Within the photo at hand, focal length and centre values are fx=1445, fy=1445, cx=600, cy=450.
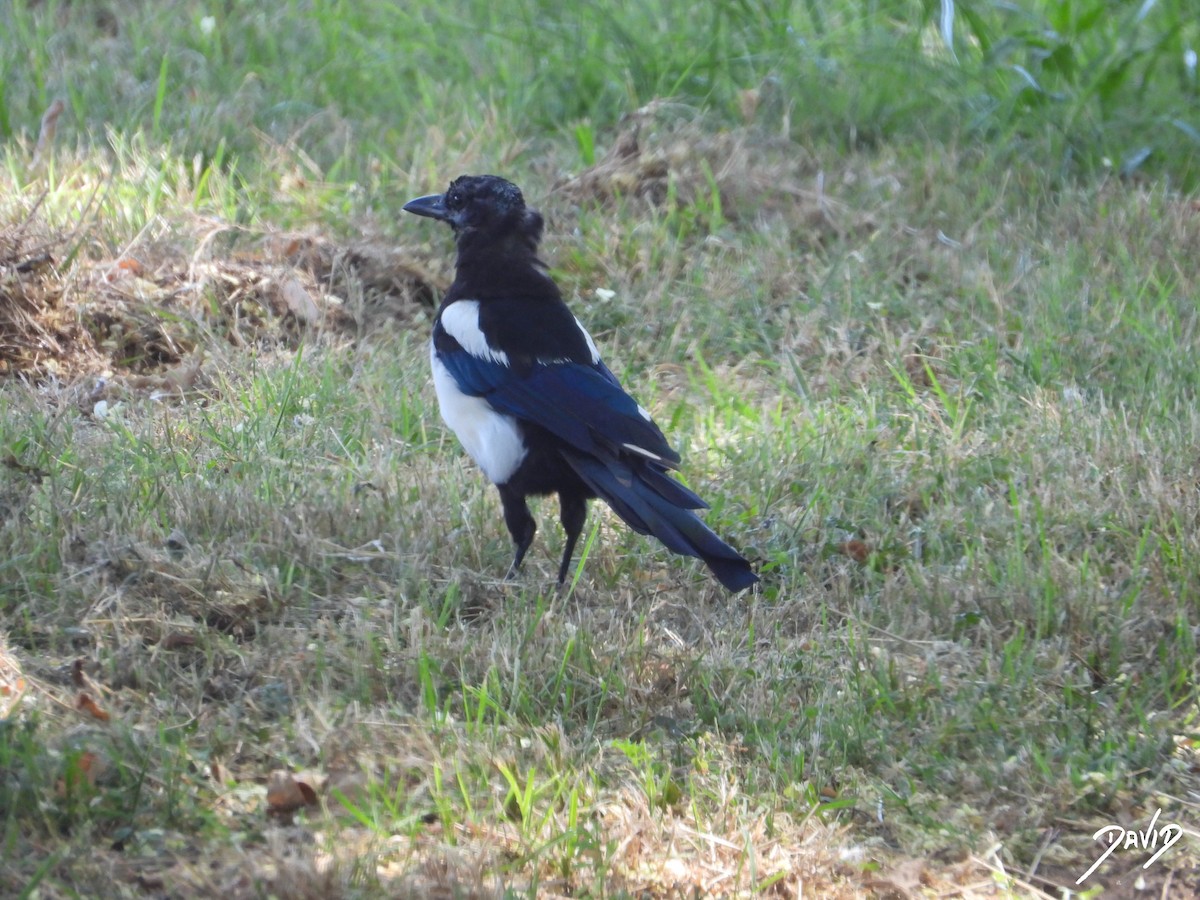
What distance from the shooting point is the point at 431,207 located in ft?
13.2

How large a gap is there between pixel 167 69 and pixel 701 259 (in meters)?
2.56

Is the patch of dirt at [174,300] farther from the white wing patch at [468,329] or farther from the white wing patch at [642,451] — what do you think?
the white wing patch at [642,451]

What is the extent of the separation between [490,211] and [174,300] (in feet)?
4.11

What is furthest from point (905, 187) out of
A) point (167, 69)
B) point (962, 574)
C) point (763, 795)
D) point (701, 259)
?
point (763, 795)

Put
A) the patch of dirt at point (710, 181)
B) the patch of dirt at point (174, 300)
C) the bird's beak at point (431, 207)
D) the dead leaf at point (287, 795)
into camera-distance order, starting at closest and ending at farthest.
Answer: the dead leaf at point (287, 795) → the bird's beak at point (431, 207) → the patch of dirt at point (174, 300) → the patch of dirt at point (710, 181)

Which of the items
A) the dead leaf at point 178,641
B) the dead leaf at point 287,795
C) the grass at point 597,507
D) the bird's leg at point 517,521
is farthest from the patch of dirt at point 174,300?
the dead leaf at point 287,795

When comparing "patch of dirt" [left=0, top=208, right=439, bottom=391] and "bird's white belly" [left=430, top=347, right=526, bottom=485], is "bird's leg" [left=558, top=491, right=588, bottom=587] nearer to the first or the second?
"bird's white belly" [left=430, top=347, right=526, bottom=485]

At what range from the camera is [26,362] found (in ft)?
14.1

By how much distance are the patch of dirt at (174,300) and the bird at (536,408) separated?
987 mm

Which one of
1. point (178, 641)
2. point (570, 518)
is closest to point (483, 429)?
point (570, 518)

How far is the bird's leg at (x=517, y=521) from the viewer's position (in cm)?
347

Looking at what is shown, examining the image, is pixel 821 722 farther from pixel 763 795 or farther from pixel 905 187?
pixel 905 187

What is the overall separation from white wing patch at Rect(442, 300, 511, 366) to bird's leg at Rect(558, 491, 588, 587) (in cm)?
36

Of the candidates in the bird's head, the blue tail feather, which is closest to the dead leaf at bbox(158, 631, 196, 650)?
the blue tail feather
